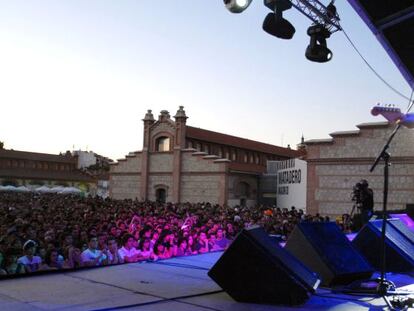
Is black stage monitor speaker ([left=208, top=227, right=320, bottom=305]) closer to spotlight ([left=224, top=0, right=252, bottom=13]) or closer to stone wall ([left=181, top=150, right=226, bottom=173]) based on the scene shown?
spotlight ([left=224, top=0, right=252, bottom=13])

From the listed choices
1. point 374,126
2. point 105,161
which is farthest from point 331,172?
point 105,161

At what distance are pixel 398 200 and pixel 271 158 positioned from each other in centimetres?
2419

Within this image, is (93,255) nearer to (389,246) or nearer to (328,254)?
(328,254)

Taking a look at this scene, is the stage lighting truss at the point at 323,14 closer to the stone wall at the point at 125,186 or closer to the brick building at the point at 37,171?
the stone wall at the point at 125,186

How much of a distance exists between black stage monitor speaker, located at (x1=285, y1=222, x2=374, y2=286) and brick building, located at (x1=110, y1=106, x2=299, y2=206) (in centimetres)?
2915

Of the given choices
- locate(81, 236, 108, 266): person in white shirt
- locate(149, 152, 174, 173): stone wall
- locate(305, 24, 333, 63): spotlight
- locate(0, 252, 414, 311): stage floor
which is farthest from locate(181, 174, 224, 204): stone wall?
locate(0, 252, 414, 311): stage floor

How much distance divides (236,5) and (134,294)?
466 cm

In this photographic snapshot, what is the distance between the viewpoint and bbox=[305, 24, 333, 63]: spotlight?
9055 millimetres

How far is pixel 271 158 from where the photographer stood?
49500mm

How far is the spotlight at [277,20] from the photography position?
7.79 metres

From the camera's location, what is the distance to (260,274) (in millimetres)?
4551

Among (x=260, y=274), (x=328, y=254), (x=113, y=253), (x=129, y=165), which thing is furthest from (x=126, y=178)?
(x=260, y=274)

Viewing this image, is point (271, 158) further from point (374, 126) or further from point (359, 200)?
point (359, 200)

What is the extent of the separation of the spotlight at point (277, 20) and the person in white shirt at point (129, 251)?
4987 mm
